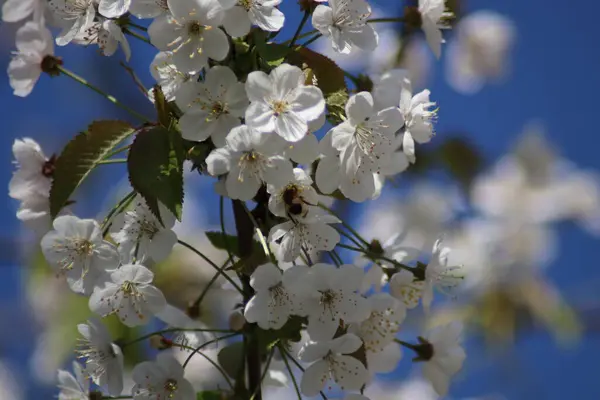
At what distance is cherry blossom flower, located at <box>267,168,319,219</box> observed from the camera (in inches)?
52.7

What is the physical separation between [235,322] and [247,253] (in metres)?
0.18

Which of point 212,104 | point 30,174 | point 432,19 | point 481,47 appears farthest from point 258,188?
point 481,47

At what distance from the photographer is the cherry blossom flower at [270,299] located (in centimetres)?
132

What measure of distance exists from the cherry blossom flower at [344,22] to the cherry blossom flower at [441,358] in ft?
2.17

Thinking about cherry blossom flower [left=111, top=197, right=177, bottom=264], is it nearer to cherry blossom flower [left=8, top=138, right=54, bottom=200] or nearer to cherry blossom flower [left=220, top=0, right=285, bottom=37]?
cherry blossom flower [left=8, top=138, right=54, bottom=200]

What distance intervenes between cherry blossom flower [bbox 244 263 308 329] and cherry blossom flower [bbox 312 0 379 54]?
42cm

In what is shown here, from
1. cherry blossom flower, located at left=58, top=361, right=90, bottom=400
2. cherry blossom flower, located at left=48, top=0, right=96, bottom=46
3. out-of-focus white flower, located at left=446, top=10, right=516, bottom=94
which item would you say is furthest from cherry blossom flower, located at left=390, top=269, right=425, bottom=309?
out-of-focus white flower, located at left=446, top=10, right=516, bottom=94

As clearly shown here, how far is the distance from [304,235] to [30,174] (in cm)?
59

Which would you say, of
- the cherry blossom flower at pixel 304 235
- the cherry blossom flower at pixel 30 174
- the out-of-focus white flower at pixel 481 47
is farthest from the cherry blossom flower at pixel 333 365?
the out-of-focus white flower at pixel 481 47

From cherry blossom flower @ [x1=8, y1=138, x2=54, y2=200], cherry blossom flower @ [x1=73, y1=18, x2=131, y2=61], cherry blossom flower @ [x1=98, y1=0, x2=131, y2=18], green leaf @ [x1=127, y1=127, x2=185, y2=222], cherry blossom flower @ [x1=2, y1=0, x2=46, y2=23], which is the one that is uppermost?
cherry blossom flower @ [x1=98, y1=0, x2=131, y2=18]

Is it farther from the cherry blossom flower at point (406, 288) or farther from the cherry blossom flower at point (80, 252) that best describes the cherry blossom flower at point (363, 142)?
the cherry blossom flower at point (80, 252)

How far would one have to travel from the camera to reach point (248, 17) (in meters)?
1.33

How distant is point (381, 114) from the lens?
1.38 m

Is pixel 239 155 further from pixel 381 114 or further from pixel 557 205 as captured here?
pixel 557 205
